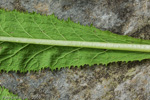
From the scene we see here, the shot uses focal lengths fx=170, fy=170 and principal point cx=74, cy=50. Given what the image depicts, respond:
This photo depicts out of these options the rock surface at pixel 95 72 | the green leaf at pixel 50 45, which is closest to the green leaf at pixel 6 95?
the rock surface at pixel 95 72

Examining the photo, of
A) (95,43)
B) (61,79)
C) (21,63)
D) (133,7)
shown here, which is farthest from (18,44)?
(133,7)

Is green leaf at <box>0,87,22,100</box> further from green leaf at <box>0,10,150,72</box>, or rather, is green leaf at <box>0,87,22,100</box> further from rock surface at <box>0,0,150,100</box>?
green leaf at <box>0,10,150,72</box>

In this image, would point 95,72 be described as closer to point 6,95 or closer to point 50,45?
point 50,45

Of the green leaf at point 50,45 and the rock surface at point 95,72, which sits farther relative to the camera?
the rock surface at point 95,72

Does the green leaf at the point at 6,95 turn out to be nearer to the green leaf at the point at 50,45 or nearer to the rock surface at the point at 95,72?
the rock surface at the point at 95,72

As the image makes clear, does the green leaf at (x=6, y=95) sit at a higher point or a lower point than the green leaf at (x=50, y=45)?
lower

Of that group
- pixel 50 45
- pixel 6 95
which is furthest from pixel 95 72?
pixel 6 95
